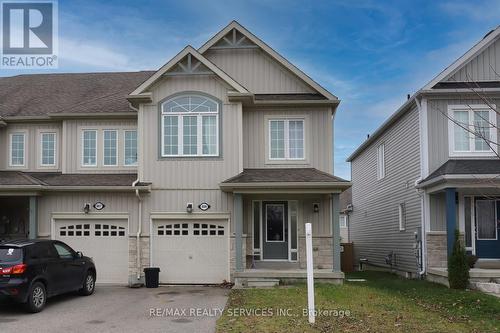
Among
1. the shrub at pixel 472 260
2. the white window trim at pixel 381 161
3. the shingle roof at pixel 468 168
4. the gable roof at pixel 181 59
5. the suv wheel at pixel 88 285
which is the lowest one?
the suv wheel at pixel 88 285

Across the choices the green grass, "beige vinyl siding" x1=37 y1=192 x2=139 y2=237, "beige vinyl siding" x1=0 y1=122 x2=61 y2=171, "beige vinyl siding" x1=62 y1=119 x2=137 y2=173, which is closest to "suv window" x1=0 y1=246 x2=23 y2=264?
the green grass

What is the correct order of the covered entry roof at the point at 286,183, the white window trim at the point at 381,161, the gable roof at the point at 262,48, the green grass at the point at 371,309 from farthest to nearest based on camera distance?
the white window trim at the point at 381,161, the gable roof at the point at 262,48, the covered entry roof at the point at 286,183, the green grass at the point at 371,309

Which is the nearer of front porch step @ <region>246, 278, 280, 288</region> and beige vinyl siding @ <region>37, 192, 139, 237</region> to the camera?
front porch step @ <region>246, 278, 280, 288</region>

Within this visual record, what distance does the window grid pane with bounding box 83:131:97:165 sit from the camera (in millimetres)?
18656

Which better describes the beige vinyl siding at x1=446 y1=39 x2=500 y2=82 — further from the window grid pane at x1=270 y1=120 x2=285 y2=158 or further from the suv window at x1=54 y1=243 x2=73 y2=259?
the suv window at x1=54 y1=243 x2=73 y2=259

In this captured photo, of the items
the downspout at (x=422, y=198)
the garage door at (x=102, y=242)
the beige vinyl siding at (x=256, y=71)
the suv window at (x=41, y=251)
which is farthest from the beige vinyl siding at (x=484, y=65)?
the suv window at (x=41, y=251)

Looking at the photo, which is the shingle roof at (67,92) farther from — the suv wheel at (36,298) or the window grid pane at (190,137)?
the suv wheel at (36,298)

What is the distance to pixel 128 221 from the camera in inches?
688

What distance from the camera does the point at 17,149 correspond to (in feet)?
63.0

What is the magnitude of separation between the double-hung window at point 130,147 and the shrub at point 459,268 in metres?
10.5

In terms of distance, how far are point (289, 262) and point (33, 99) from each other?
1126 cm

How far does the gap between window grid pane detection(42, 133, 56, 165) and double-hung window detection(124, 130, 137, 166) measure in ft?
8.82

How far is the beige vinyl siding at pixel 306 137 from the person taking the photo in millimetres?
17922

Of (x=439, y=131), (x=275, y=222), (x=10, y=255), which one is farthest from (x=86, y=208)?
(x=439, y=131)
